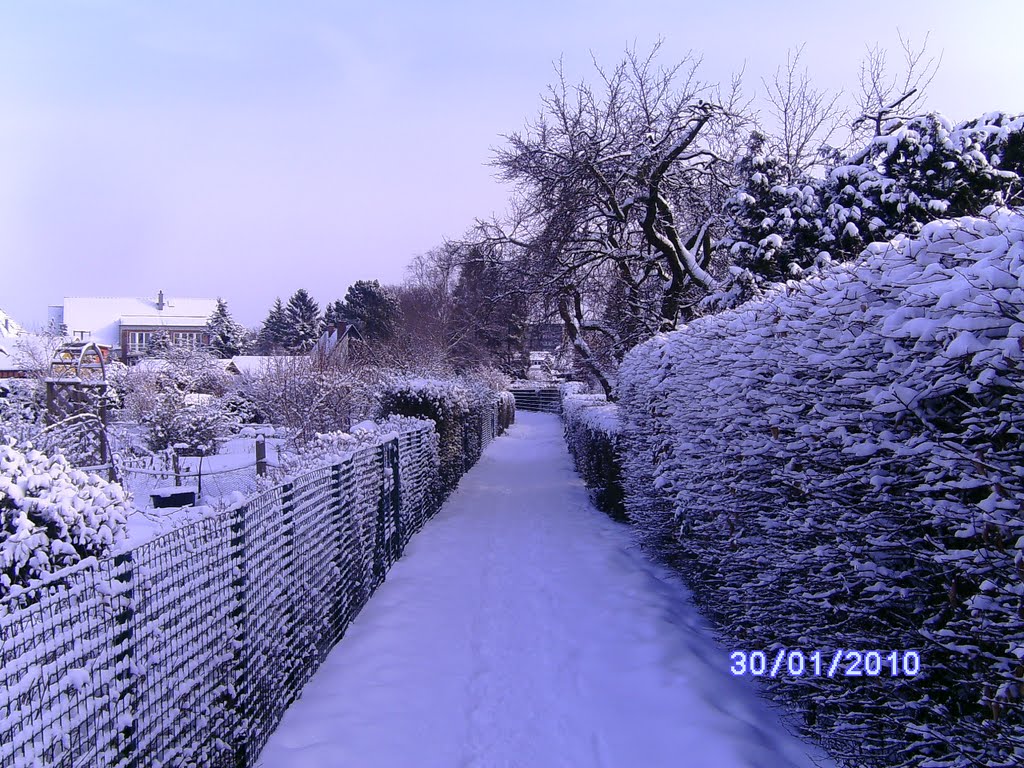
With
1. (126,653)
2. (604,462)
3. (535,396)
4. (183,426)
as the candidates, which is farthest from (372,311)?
(126,653)

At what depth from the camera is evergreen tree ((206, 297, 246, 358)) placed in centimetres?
5966

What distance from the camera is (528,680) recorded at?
4738 millimetres

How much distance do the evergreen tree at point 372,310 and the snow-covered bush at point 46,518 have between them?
31454 millimetres

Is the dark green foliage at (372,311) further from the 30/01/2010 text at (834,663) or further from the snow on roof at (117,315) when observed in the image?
the 30/01/2010 text at (834,663)

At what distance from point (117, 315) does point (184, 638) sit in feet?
255

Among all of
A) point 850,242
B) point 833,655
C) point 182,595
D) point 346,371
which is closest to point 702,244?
point 850,242

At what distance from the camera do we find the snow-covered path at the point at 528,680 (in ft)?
12.3

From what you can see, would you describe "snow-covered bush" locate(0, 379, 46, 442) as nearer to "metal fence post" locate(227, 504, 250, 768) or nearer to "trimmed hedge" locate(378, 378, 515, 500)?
"trimmed hedge" locate(378, 378, 515, 500)

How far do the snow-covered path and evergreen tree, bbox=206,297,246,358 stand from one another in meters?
55.2

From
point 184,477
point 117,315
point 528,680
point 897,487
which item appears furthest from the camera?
point 117,315

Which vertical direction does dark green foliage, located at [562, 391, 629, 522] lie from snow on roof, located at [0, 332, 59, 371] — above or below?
below

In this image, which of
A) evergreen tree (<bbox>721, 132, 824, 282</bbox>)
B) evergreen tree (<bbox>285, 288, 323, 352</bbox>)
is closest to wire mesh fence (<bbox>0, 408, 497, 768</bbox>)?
evergreen tree (<bbox>721, 132, 824, 282</bbox>)

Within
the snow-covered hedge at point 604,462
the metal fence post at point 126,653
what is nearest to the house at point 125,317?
the snow-covered hedge at point 604,462

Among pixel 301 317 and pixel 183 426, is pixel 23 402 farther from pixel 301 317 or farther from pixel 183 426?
pixel 301 317
